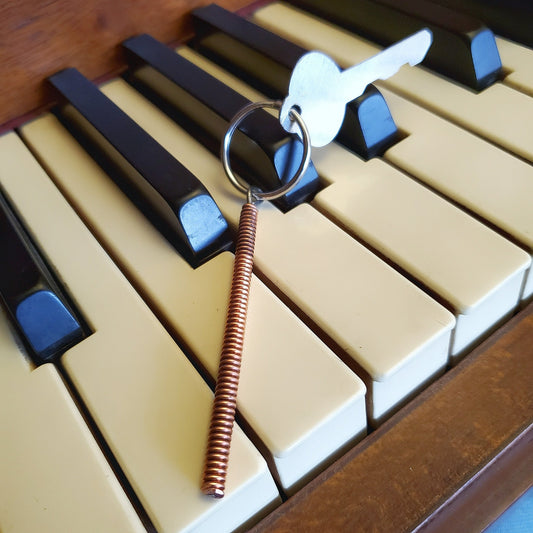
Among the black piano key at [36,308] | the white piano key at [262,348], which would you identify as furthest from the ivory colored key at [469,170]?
the black piano key at [36,308]

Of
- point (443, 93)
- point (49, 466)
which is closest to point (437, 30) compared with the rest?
point (443, 93)

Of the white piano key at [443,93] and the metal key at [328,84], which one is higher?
the metal key at [328,84]

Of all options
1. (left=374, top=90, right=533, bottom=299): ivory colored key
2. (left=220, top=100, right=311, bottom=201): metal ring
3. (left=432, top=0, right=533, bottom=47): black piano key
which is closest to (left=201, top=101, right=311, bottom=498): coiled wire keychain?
(left=220, top=100, right=311, bottom=201): metal ring

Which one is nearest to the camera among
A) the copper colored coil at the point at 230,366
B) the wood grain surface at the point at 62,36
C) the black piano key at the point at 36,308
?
the copper colored coil at the point at 230,366

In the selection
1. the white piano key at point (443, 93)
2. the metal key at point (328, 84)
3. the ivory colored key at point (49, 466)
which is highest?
the metal key at point (328, 84)

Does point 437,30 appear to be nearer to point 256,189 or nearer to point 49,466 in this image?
point 256,189

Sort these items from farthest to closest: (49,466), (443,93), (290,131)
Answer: (443,93), (290,131), (49,466)

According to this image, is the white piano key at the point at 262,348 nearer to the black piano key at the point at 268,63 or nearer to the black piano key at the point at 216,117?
the black piano key at the point at 216,117
